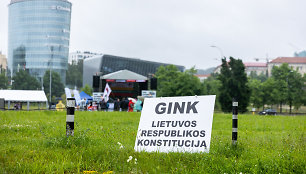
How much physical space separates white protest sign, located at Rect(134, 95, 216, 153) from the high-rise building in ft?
412

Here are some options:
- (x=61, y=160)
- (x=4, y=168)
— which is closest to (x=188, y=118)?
(x=61, y=160)

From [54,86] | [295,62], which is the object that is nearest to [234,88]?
[54,86]

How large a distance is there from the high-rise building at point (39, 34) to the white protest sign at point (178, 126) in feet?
412

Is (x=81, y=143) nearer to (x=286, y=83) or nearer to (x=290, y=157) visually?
(x=290, y=157)

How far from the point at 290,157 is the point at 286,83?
201 feet

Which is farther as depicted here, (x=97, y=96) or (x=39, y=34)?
(x=39, y=34)

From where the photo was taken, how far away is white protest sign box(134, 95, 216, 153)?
604cm

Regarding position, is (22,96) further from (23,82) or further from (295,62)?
(295,62)

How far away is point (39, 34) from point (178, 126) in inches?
5140

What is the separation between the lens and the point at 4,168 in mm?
4891

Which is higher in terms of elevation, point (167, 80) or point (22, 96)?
point (167, 80)

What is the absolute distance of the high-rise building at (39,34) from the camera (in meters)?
128

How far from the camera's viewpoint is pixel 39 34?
128 m

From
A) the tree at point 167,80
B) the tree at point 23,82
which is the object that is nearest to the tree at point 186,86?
the tree at point 167,80
